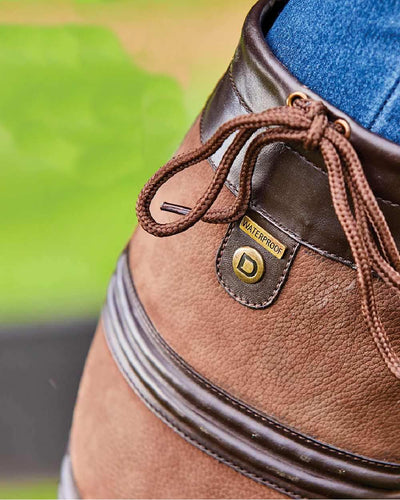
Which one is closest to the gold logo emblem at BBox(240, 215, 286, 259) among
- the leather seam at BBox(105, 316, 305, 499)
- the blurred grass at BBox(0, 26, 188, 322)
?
the leather seam at BBox(105, 316, 305, 499)

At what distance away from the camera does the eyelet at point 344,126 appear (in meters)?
0.43

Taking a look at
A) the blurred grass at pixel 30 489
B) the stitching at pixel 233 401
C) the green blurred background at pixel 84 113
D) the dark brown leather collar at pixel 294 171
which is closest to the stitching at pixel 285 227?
the dark brown leather collar at pixel 294 171

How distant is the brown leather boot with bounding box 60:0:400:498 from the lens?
44 centimetres

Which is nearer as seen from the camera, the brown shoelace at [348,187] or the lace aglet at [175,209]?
the brown shoelace at [348,187]

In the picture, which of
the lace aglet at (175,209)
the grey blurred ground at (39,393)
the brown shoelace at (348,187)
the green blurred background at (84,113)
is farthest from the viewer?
the grey blurred ground at (39,393)

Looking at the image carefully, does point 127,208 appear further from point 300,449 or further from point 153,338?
point 300,449

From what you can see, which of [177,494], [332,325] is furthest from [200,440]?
[332,325]

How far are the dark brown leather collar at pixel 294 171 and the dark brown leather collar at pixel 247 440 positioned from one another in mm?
172

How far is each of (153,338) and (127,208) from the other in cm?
47

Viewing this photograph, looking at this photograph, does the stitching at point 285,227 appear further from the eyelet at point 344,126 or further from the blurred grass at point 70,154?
the blurred grass at point 70,154

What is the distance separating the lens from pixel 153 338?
591 millimetres

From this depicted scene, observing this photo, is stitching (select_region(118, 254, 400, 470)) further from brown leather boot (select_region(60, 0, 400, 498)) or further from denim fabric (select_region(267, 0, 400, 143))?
denim fabric (select_region(267, 0, 400, 143))

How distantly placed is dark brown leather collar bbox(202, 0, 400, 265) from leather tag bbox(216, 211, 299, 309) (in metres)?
0.01

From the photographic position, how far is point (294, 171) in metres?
0.47
